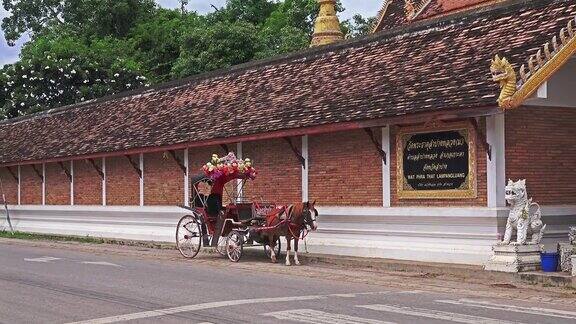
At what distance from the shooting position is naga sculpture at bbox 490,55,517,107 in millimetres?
13453

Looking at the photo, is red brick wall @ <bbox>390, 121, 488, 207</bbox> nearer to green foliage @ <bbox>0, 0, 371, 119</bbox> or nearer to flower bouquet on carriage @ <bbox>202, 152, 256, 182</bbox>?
flower bouquet on carriage @ <bbox>202, 152, 256, 182</bbox>

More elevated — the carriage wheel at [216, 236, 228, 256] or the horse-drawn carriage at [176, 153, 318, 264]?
the horse-drawn carriage at [176, 153, 318, 264]

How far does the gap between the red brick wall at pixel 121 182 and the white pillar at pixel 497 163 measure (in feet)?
42.9

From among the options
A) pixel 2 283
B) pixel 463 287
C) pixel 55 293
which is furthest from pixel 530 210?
pixel 2 283

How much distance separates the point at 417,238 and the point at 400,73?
3.58 meters

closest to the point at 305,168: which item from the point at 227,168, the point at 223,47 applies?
the point at 227,168

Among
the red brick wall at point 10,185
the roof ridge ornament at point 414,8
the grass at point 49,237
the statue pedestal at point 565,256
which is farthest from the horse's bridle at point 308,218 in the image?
the red brick wall at point 10,185

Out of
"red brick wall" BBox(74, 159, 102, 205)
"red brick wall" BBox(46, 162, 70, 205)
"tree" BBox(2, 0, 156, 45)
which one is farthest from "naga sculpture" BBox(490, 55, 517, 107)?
"tree" BBox(2, 0, 156, 45)

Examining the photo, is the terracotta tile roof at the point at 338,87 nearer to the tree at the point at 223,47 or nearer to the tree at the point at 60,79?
the tree at the point at 223,47

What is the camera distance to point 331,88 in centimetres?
1902

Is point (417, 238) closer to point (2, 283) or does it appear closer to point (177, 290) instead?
point (177, 290)

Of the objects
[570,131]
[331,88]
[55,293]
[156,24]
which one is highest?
[156,24]

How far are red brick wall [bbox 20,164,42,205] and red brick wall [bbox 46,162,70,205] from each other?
769 mm

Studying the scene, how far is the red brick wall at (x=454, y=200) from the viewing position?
15000 millimetres
